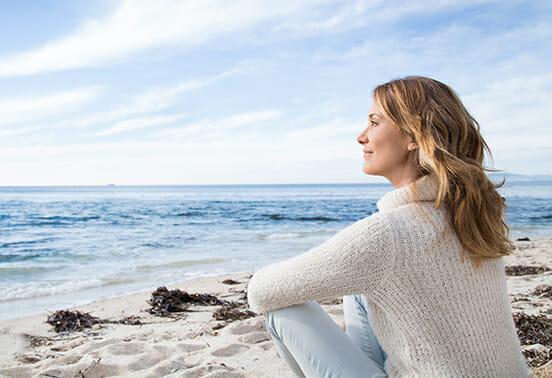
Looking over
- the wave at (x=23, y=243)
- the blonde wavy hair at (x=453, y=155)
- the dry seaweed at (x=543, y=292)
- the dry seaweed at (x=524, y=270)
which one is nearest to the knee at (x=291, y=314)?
the blonde wavy hair at (x=453, y=155)

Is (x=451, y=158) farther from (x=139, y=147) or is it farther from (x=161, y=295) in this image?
(x=139, y=147)

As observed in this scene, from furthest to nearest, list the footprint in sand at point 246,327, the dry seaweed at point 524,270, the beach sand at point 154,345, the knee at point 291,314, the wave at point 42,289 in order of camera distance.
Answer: the dry seaweed at point 524,270 < the wave at point 42,289 < the footprint in sand at point 246,327 < the beach sand at point 154,345 < the knee at point 291,314

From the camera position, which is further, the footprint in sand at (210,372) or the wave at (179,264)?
the wave at (179,264)

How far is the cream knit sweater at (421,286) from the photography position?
1317 mm

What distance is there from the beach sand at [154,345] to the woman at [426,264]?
1156mm

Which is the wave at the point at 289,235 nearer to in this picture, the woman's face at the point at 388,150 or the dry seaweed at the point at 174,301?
the dry seaweed at the point at 174,301

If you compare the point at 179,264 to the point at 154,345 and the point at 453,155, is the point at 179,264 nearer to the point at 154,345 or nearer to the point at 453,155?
the point at 154,345

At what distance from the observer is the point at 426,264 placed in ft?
4.35

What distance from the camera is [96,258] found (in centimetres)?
869

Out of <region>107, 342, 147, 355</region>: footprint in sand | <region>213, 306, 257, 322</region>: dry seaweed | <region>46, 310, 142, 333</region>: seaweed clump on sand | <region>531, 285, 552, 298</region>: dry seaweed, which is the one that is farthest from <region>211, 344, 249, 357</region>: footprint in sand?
<region>531, 285, 552, 298</region>: dry seaweed

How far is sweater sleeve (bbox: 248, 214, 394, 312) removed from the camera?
4.28 feet

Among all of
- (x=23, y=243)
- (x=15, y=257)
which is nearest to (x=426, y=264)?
→ (x=15, y=257)

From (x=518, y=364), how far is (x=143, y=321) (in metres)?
3.43

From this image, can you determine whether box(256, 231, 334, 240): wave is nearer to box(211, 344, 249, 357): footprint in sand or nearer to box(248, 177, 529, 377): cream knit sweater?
box(211, 344, 249, 357): footprint in sand
